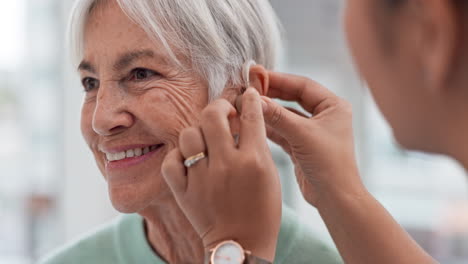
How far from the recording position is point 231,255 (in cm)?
109

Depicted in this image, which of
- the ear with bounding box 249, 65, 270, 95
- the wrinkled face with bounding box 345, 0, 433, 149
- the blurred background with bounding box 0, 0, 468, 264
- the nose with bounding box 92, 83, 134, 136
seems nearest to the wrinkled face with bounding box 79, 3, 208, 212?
the nose with bounding box 92, 83, 134, 136

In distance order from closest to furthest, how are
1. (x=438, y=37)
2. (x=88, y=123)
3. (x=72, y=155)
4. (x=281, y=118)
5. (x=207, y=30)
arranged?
(x=438, y=37), (x=281, y=118), (x=207, y=30), (x=88, y=123), (x=72, y=155)

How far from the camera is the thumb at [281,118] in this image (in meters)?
1.22

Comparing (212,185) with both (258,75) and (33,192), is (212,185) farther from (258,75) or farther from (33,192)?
(33,192)

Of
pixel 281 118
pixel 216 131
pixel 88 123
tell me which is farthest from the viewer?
pixel 88 123

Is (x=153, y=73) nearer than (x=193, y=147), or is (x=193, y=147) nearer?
(x=193, y=147)

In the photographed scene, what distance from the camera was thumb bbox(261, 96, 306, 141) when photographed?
1217 mm

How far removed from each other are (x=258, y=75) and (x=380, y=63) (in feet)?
2.05

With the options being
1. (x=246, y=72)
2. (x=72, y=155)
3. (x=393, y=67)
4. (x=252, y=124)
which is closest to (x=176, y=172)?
(x=252, y=124)

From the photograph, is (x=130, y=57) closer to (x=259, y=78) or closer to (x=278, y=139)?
(x=259, y=78)

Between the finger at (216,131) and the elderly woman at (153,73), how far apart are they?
17 centimetres

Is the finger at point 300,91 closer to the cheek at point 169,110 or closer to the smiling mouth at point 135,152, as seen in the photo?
the cheek at point 169,110

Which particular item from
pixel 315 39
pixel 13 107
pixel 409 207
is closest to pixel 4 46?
pixel 13 107

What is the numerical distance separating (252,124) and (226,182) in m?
0.12
